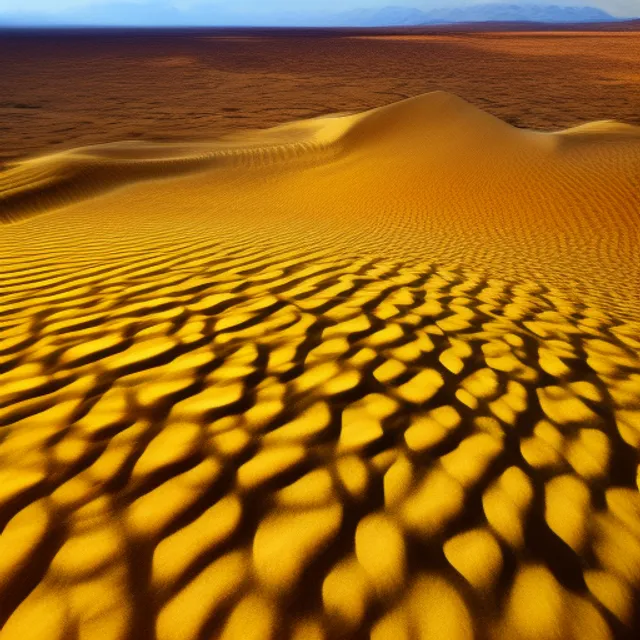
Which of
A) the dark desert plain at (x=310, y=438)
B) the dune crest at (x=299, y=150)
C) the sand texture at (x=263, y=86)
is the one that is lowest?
the sand texture at (x=263, y=86)

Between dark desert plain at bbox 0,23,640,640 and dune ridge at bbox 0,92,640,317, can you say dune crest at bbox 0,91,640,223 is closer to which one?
dune ridge at bbox 0,92,640,317

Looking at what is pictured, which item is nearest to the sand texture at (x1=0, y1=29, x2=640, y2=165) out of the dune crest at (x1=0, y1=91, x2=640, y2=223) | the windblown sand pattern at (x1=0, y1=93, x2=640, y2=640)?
the dune crest at (x1=0, y1=91, x2=640, y2=223)

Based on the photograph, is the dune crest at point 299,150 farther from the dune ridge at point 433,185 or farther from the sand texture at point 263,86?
the sand texture at point 263,86

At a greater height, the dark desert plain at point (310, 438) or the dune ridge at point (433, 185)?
the dark desert plain at point (310, 438)

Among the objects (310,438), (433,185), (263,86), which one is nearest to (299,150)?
(433,185)

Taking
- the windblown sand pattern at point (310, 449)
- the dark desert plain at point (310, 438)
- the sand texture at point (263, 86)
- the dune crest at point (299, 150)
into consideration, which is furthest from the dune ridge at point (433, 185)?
the sand texture at point (263, 86)

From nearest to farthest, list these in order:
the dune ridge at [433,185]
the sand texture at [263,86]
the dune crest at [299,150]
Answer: the dune ridge at [433,185], the dune crest at [299,150], the sand texture at [263,86]

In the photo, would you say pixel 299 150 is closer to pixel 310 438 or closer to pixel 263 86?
pixel 310 438

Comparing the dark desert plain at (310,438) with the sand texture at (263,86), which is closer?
the dark desert plain at (310,438)
